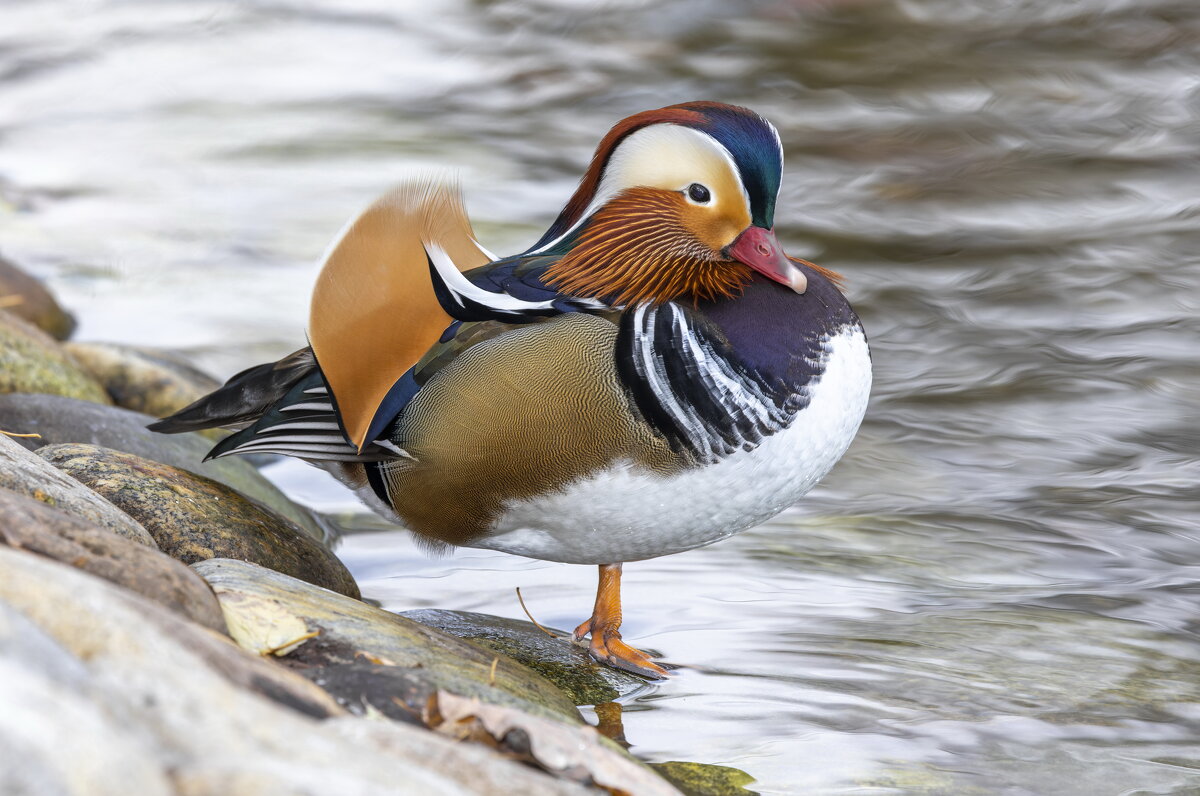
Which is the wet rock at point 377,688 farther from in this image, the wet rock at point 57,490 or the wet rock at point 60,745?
the wet rock at point 60,745

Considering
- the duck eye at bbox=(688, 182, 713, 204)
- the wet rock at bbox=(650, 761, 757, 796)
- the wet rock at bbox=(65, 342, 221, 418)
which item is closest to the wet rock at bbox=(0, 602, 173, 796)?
the wet rock at bbox=(650, 761, 757, 796)

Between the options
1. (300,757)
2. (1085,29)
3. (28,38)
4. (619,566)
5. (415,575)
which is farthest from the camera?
(28,38)

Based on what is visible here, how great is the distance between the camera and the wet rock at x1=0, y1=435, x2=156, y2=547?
8.89 feet

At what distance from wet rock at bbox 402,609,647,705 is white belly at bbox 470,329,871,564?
1.09 ft

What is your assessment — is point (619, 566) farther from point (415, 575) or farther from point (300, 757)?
point (300, 757)

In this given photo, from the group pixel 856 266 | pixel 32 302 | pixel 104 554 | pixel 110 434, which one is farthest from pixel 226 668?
pixel 856 266

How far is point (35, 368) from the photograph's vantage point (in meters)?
4.72

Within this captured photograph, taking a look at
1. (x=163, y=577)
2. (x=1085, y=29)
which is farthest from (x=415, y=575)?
(x=1085, y=29)

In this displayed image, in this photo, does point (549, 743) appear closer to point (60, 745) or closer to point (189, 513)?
point (60, 745)

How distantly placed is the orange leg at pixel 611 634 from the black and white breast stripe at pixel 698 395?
677 millimetres

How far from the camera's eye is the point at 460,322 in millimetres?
3354

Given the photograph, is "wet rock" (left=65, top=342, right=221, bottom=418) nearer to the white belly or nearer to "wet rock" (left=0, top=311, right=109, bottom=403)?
"wet rock" (left=0, top=311, right=109, bottom=403)

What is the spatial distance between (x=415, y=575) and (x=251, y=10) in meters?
9.84

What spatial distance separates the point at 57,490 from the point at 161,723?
1.19 m
